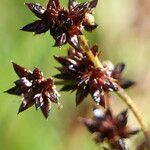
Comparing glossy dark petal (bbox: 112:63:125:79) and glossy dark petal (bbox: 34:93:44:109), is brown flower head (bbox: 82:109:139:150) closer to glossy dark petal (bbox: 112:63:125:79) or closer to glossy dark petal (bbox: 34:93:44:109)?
glossy dark petal (bbox: 112:63:125:79)

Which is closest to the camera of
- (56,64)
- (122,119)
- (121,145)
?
(121,145)

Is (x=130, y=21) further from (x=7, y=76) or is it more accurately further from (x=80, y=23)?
(x=80, y=23)

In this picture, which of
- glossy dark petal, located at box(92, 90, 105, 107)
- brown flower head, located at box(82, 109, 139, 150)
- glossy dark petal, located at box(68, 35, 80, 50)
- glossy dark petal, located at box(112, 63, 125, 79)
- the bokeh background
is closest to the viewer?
glossy dark petal, located at box(68, 35, 80, 50)

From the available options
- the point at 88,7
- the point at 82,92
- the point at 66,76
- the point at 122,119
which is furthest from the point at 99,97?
the point at 122,119

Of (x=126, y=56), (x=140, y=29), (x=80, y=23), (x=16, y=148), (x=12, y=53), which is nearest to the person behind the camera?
(x=80, y=23)

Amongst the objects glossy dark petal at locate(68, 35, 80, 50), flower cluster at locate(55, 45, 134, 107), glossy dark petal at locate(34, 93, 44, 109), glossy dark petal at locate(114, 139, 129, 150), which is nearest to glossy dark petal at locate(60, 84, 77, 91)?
flower cluster at locate(55, 45, 134, 107)

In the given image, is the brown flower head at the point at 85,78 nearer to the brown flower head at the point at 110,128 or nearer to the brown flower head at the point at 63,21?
the brown flower head at the point at 63,21

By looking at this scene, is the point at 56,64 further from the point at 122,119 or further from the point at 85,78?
the point at 85,78

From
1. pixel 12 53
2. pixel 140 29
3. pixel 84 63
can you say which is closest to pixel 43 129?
pixel 12 53
